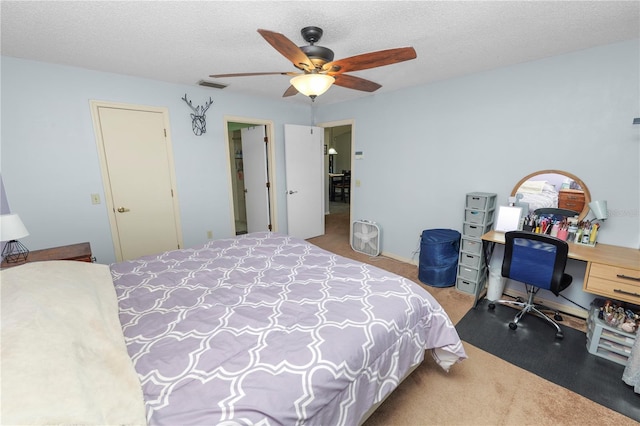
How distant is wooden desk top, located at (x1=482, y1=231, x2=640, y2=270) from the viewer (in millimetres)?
1899

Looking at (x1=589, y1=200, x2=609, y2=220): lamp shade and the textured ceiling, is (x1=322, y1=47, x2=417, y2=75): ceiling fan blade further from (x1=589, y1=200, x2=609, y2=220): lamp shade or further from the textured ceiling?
(x1=589, y1=200, x2=609, y2=220): lamp shade

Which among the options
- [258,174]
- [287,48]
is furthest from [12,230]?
[258,174]

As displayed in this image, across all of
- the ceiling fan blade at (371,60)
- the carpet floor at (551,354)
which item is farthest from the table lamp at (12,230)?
the carpet floor at (551,354)

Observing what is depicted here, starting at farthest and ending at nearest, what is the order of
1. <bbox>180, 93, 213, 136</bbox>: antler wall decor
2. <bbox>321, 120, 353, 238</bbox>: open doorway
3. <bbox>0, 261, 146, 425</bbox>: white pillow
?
<bbox>321, 120, 353, 238</bbox>: open doorway
<bbox>180, 93, 213, 136</bbox>: antler wall decor
<bbox>0, 261, 146, 425</bbox>: white pillow

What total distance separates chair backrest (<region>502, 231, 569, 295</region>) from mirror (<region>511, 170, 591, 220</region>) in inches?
28.0

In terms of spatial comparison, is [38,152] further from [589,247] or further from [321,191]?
[589,247]

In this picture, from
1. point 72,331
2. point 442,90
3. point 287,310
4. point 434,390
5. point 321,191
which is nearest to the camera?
point 72,331

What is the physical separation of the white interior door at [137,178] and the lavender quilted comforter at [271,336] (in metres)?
1.29

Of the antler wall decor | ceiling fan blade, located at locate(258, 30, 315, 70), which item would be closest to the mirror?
ceiling fan blade, located at locate(258, 30, 315, 70)

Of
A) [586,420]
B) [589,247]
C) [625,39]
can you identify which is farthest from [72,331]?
[625,39]

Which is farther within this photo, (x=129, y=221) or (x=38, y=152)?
(x=129, y=221)

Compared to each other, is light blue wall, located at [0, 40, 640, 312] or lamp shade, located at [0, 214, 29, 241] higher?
light blue wall, located at [0, 40, 640, 312]

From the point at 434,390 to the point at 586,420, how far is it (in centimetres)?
79

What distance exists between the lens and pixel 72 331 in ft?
3.27
